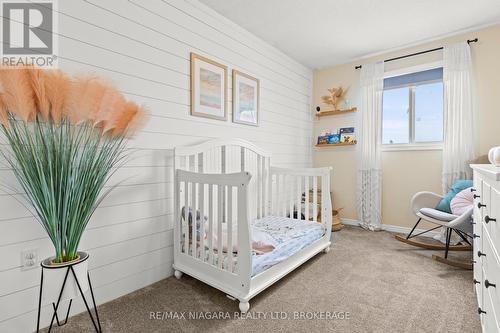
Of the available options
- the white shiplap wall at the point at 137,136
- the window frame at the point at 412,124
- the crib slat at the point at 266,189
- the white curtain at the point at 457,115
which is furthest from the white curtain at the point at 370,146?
the white shiplap wall at the point at 137,136

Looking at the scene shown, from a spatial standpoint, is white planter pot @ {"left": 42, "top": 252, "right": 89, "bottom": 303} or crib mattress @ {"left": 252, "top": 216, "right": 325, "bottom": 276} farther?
crib mattress @ {"left": 252, "top": 216, "right": 325, "bottom": 276}

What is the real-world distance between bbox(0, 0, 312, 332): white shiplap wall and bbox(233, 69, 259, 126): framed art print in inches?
6.8

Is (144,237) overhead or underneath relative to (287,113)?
underneath

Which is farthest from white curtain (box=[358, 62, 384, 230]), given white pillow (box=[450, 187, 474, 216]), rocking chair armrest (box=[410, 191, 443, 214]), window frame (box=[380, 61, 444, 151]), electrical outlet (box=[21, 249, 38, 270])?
electrical outlet (box=[21, 249, 38, 270])

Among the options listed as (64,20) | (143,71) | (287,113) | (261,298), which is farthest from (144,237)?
(287,113)

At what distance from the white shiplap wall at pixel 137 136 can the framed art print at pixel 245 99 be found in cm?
17

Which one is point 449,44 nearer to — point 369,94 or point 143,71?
point 369,94

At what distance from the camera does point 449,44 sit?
9.66ft

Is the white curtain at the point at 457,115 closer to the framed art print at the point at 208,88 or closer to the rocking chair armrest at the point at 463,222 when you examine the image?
the rocking chair armrest at the point at 463,222

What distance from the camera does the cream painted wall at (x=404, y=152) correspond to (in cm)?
273

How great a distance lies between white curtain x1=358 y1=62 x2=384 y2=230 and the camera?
338cm

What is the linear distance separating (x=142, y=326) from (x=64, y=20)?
1.84m

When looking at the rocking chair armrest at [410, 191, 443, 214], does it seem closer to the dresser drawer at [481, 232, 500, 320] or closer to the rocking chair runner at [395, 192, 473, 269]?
the rocking chair runner at [395, 192, 473, 269]

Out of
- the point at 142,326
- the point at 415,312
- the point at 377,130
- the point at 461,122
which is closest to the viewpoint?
the point at 142,326
